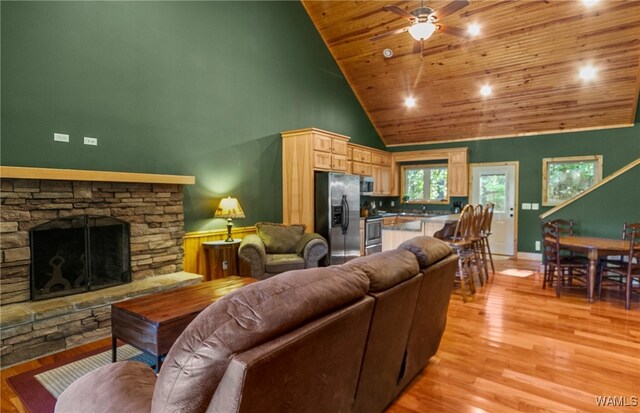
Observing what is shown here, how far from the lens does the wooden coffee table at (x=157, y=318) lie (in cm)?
212

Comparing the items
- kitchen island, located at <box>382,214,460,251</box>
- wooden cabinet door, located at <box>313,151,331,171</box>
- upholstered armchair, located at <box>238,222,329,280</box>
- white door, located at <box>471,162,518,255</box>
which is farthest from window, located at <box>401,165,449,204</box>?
upholstered armchair, located at <box>238,222,329,280</box>

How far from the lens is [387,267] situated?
68.1 inches

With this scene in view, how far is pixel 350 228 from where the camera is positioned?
5.96m

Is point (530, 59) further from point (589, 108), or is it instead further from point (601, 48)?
point (589, 108)

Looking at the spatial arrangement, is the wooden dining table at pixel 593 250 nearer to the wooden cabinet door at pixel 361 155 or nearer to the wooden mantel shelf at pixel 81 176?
the wooden cabinet door at pixel 361 155

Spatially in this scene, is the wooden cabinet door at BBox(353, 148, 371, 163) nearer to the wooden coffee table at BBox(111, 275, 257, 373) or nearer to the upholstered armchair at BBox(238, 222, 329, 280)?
the upholstered armchair at BBox(238, 222, 329, 280)

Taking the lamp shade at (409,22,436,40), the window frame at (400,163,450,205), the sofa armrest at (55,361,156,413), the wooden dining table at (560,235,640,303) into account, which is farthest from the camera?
the window frame at (400,163,450,205)

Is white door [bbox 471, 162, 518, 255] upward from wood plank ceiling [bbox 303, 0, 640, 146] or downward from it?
downward

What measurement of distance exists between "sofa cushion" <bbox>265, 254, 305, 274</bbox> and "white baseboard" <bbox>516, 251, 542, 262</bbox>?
5.12 meters

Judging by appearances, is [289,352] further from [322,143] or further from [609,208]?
[609,208]

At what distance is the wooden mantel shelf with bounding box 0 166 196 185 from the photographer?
9.23 feet

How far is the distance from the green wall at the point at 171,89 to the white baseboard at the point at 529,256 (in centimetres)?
498

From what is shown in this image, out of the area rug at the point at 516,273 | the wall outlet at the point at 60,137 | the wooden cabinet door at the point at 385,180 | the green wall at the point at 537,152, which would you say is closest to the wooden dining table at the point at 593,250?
the area rug at the point at 516,273

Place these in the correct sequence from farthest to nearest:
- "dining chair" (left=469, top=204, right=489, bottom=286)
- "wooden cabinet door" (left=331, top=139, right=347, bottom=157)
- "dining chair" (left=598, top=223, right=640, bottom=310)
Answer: "wooden cabinet door" (left=331, top=139, right=347, bottom=157) → "dining chair" (left=469, top=204, right=489, bottom=286) → "dining chair" (left=598, top=223, right=640, bottom=310)
